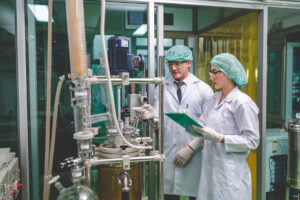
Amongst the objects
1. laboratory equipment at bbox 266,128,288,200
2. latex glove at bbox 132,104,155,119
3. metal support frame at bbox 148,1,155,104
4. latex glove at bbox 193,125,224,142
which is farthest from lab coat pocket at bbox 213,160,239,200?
laboratory equipment at bbox 266,128,288,200

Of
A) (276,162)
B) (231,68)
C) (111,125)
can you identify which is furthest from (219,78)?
(276,162)

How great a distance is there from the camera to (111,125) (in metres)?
1.28

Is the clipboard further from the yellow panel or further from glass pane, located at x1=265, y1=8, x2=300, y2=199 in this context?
glass pane, located at x1=265, y1=8, x2=300, y2=199

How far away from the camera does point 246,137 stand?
1503 mm

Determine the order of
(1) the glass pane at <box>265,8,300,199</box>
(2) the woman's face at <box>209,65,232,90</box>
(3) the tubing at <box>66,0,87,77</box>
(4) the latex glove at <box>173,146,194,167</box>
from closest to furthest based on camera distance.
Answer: (3) the tubing at <box>66,0,87,77</box>, (2) the woman's face at <box>209,65,232,90</box>, (4) the latex glove at <box>173,146,194,167</box>, (1) the glass pane at <box>265,8,300,199</box>

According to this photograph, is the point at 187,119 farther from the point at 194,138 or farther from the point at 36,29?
the point at 36,29

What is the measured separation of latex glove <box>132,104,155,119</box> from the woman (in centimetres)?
34

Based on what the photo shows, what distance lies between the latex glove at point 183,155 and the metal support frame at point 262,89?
2.61 ft

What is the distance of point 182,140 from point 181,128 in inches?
3.5

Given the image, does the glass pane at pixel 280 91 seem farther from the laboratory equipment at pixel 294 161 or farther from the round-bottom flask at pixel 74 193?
the round-bottom flask at pixel 74 193

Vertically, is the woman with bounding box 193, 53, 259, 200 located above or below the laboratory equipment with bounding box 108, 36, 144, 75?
below

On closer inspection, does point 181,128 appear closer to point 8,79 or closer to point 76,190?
point 76,190

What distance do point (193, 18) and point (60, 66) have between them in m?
1.56

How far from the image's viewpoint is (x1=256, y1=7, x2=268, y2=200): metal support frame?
83.7 inches
